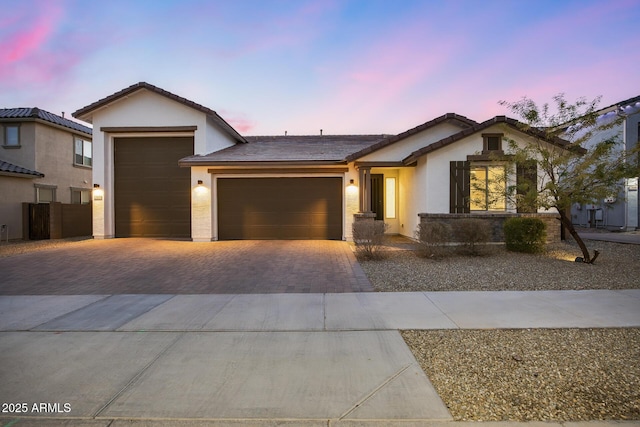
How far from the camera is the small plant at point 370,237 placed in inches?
377

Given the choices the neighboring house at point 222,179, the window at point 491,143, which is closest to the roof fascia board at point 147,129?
the neighboring house at point 222,179

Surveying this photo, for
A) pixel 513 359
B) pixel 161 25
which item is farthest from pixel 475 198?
pixel 161 25

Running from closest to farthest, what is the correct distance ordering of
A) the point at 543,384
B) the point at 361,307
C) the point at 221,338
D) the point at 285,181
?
the point at 543,384 < the point at 221,338 < the point at 361,307 < the point at 285,181

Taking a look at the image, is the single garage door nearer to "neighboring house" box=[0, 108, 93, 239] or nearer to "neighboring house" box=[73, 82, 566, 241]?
"neighboring house" box=[73, 82, 566, 241]

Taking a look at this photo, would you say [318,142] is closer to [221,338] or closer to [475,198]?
[475,198]

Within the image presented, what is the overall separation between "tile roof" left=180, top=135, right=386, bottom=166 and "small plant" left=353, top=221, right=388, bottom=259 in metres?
4.69

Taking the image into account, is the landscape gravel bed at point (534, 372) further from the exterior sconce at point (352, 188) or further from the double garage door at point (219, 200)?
the double garage door at point (219, 200)

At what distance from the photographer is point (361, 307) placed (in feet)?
17.6

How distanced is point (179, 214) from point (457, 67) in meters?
14.4

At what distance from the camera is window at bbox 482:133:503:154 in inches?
473

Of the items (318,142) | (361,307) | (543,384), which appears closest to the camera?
(543,384)

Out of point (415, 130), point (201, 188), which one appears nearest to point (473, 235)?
point (415, 130)

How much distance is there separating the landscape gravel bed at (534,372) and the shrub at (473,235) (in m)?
5.77

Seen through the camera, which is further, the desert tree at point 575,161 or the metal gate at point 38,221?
the metal gate at point 38,221
